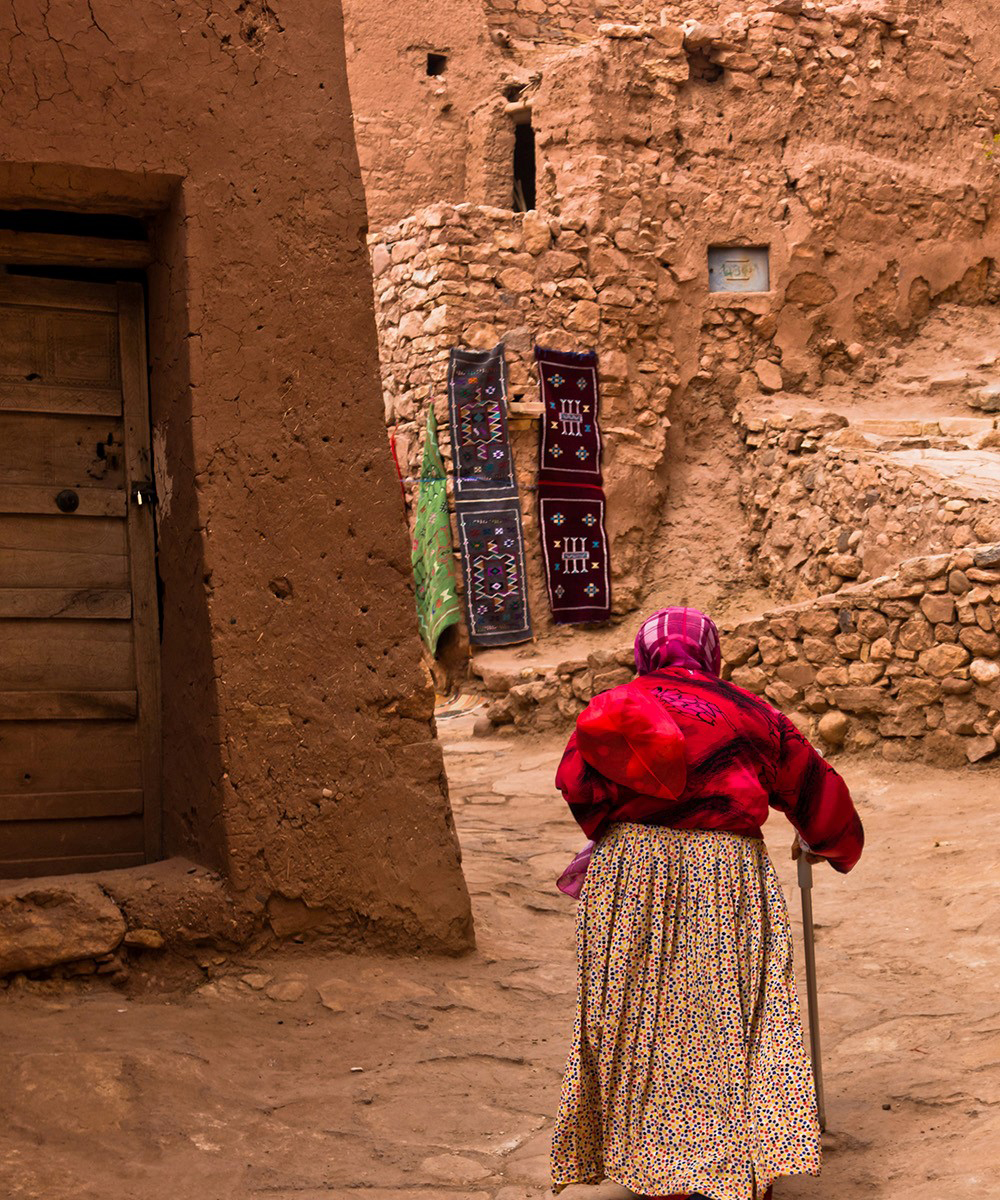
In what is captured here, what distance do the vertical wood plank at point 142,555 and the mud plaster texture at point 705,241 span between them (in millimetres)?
6345

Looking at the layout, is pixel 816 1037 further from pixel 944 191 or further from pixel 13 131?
pixel 944 191

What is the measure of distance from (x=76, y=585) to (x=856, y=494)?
664cm

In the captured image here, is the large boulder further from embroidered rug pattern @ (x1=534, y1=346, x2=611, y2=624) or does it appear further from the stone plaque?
the stone plaque

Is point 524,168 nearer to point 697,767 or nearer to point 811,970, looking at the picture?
point 811,970

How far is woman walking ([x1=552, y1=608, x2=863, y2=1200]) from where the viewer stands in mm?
2662

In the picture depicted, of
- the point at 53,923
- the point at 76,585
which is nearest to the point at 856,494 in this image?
the point at 76,585

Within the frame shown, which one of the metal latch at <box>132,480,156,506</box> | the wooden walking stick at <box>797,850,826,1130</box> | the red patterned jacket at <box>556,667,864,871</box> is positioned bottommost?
the wooden walking stick at <box>797,850,826,1130</box>

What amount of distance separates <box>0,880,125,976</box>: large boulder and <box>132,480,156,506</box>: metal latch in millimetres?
1194

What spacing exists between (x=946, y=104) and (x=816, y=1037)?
10.8 meters

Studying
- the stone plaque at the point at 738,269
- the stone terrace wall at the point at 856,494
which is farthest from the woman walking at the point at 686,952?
the stone plaque at the point at 738,269

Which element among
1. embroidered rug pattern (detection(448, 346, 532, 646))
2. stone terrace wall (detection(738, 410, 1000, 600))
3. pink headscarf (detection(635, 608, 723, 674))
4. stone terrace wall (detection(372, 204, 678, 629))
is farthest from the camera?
stone terrace wall (detection(372, 204, 678, 629))

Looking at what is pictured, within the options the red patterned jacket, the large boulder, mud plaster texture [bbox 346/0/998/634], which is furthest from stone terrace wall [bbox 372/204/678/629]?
the red patterned jacket

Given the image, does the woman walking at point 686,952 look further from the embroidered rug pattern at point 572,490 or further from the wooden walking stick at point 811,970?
the embroidered rug pattern at point 572,490

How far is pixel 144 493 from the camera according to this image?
172 inches
